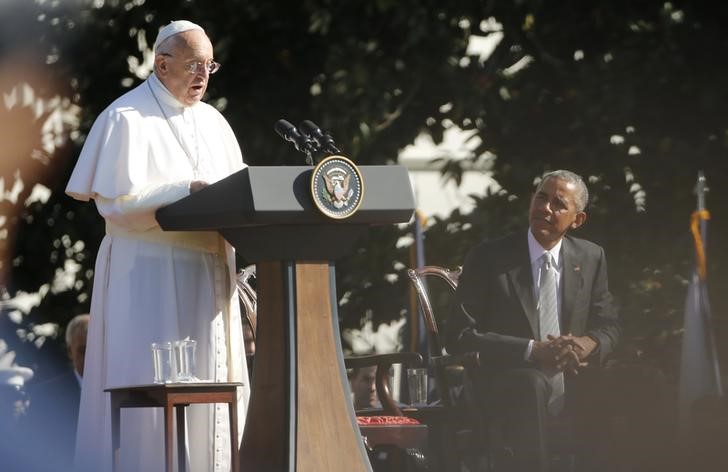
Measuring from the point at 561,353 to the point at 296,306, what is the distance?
6.55 ft

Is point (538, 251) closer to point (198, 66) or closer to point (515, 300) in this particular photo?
point (515, 300)

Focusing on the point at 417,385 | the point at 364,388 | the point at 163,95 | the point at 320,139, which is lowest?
the point at 417,385

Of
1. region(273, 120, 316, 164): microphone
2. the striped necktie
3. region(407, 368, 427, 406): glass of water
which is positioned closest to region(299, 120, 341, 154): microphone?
region(273, 120, 316, 164): microphone

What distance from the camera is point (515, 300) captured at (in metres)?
7.35

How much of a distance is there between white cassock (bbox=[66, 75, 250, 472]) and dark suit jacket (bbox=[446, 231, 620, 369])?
144 cm

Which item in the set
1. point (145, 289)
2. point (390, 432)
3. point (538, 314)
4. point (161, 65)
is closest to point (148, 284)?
point (145, 289)

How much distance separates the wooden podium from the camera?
536 centimetres

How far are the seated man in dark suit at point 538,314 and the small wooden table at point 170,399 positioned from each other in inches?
68.0

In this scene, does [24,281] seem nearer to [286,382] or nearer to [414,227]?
[414,227]

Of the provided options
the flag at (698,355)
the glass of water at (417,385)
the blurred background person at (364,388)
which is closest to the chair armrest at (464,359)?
the glass of water at (417,385)

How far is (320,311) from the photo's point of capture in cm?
553

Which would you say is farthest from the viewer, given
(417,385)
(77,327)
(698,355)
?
(77,327)

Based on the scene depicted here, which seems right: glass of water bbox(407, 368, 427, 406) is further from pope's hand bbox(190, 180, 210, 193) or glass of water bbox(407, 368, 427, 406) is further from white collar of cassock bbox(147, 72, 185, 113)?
pope's hand bbox(190, 180, 210, 193)

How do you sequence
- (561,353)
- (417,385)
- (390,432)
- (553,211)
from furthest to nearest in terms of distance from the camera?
(417,385), (553,211), (561,353), (390,432)
